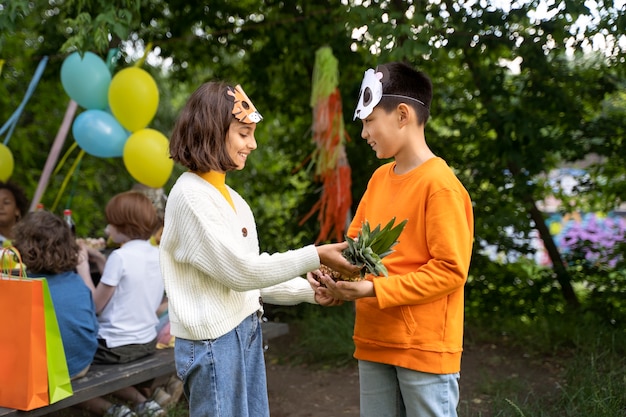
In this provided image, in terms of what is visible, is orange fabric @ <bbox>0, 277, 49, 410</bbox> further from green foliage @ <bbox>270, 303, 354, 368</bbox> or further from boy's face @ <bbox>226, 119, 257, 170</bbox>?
green foliage @ <bbox>270, 303, 354, 368</bbox>

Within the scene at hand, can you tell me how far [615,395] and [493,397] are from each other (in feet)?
2.36

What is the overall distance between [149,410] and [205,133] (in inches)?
85.4

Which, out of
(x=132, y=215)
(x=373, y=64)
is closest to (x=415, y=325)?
(x=132, y=215)

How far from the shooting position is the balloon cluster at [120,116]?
4.66m

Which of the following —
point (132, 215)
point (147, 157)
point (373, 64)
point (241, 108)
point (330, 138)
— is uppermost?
point (373, 64)

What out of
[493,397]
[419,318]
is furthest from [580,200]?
[419,318]

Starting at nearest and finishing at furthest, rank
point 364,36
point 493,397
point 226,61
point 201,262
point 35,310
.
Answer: point 201,262
point 35,310
point 493,397
point 364,36
point 226,61

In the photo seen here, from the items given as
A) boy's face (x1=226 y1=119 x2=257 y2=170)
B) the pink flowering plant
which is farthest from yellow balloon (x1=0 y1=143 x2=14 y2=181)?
the pink flowering plant

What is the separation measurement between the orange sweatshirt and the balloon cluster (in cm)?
268

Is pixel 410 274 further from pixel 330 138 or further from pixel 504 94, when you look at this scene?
pixel 504 94

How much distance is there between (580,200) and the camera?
19.3ft

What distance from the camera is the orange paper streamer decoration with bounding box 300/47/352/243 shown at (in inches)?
199

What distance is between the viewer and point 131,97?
466 cm

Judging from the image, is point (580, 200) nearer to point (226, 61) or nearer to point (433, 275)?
point (226, 61)
